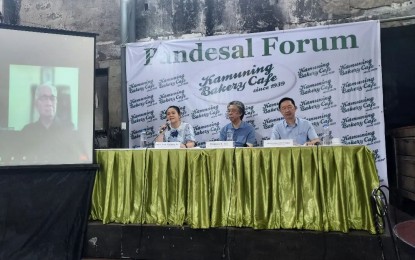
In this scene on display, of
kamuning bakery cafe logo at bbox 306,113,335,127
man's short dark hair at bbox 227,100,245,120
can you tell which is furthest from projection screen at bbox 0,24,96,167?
kamuning bakery cafe logo at bbox 306,113,335,127

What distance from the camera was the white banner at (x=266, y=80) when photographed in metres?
5.09

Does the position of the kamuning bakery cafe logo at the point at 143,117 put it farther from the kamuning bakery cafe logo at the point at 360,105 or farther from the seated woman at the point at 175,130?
the kamuning bakery cafe logo at the point at 360,105

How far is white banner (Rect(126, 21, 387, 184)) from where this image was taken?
5.09 meters

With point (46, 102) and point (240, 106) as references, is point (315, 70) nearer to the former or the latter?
point (240, 106)

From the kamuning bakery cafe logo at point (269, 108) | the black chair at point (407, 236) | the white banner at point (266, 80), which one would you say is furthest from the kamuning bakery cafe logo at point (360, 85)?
the black chair at point (407, 236)

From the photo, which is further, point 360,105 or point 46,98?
point 360,105

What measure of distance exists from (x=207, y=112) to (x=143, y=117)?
1111 millimetres

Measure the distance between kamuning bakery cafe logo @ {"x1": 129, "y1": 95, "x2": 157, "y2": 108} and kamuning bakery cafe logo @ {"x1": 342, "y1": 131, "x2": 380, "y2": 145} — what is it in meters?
3.08

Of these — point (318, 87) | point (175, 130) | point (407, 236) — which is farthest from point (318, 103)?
point (407, 236)

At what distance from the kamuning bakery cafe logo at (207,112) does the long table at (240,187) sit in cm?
180

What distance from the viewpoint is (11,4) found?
22.7ft

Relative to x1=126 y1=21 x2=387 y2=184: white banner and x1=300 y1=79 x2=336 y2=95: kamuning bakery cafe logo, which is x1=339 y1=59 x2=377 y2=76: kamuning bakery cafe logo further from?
x1=300 y1=79 x2=336 y2=95: kamuning bakery cafe logo

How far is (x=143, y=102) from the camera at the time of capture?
19.5 ft

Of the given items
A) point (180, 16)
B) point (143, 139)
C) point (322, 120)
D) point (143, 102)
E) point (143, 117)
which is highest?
point (180, 16)
